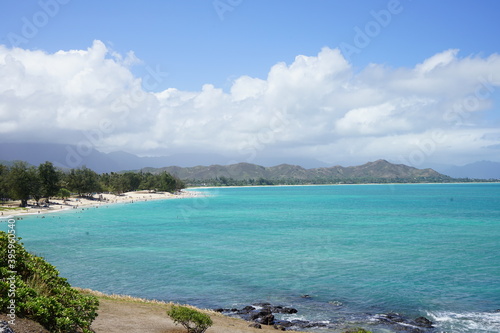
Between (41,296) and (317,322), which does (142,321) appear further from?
(317,322)

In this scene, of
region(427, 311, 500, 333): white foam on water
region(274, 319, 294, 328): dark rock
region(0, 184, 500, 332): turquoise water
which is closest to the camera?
region(427, 311, 500, 333): white foam on water

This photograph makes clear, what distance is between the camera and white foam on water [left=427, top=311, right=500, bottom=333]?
2482cm

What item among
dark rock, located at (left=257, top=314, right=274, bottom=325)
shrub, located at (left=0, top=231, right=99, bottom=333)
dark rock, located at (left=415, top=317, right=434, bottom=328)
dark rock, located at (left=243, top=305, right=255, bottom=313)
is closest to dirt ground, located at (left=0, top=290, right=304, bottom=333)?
dark rock, located at (left=257, top=314, right=274, bottom=325)

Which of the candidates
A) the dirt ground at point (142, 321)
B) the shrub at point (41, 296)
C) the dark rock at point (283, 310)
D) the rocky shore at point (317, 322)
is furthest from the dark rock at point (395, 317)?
the shrub at point (41, 296)

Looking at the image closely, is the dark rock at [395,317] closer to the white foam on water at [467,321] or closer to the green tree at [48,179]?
the white foam on water at [467,321]

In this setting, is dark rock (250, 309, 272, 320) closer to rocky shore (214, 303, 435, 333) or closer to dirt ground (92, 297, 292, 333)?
rocky shore (214, 303, 435, 333)

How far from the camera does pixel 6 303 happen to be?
13070 millimetres

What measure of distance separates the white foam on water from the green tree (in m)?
129

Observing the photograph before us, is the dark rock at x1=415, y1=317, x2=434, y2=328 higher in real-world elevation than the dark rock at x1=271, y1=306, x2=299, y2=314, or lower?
lower

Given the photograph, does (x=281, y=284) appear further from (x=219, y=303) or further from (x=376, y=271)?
(x=376, y=271)

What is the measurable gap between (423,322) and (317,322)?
7.24 m

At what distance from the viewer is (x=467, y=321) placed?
2616 cm

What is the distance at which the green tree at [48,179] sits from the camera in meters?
128

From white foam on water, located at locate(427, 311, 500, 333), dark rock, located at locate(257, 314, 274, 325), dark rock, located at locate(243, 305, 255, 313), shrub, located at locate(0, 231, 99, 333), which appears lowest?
white foam on water, located at locate(427, 311, 500, 333)
